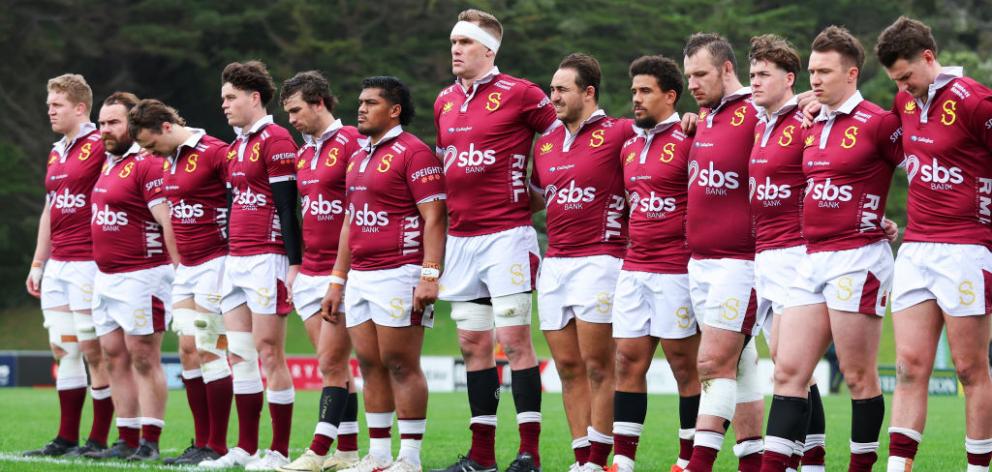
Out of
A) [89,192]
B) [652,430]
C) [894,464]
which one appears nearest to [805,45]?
[652,430]

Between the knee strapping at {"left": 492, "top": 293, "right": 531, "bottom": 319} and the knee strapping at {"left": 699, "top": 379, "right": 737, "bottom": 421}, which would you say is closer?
the knee strapping at {"left": 699, "top": 379, "right": 737, "bottom": 421}

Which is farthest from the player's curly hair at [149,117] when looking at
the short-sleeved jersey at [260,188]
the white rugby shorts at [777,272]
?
the white rugby shorts at [777,272]

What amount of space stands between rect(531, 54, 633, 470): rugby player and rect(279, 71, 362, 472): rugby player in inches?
60.5

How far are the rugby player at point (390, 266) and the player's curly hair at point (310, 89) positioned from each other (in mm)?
675

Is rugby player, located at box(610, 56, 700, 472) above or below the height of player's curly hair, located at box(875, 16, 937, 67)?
below

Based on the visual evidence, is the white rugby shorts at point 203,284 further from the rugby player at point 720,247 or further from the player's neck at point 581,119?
the rugby player at point 720,247

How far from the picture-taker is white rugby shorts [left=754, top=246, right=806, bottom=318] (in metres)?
7.84

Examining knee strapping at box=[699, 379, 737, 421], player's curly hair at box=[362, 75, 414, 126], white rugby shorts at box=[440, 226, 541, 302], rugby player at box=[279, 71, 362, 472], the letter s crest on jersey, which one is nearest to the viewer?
knee strapping at box=[699, 379, 737, 421]

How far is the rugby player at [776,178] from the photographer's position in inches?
310

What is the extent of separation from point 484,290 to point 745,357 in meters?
1.71

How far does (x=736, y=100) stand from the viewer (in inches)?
331

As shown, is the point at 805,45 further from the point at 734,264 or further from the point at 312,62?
the point at 734,264

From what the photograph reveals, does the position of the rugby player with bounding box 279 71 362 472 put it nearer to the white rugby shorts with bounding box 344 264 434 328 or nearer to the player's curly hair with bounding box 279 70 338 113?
the player's curly hair with bounding box 279 70 338 113

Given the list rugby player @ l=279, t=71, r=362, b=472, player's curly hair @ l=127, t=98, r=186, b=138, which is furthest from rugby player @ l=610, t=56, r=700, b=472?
player's curly hair @ l=127, t=98, r=186, b=138
